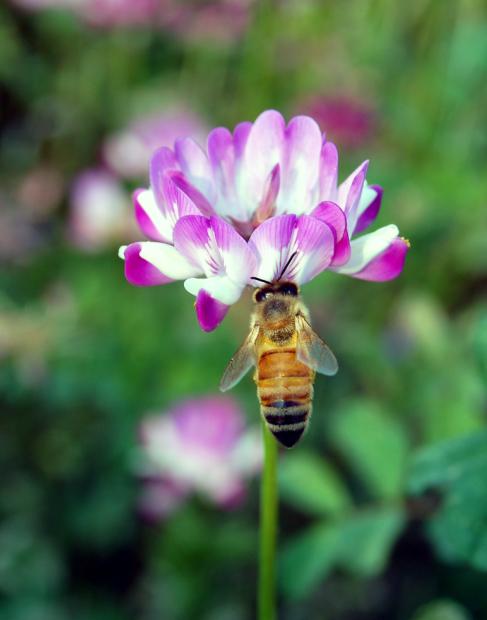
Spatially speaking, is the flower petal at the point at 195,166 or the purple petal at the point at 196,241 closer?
the purple petal at the point at 196,241

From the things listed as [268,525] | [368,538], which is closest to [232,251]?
[268,525]

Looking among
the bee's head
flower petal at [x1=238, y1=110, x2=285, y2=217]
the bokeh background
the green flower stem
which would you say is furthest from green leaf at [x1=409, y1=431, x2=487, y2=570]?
flower petal at [x1=238, y1=110, x2=285, y2=217]

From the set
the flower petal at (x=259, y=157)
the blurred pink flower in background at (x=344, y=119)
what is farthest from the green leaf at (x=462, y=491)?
the blurred pink flower in background at (x=344, y=119)

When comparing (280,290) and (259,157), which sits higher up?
(259,157)

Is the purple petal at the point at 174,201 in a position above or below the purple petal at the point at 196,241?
above

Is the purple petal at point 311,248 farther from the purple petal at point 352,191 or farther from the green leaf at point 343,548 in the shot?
the green leaf at point 343,548

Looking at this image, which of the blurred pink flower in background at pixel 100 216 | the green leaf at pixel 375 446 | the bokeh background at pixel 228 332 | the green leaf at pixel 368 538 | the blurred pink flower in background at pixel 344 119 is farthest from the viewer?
the blurred pink flower in background at pixel 100 216

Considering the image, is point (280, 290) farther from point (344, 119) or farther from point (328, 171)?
point (344, 119)
